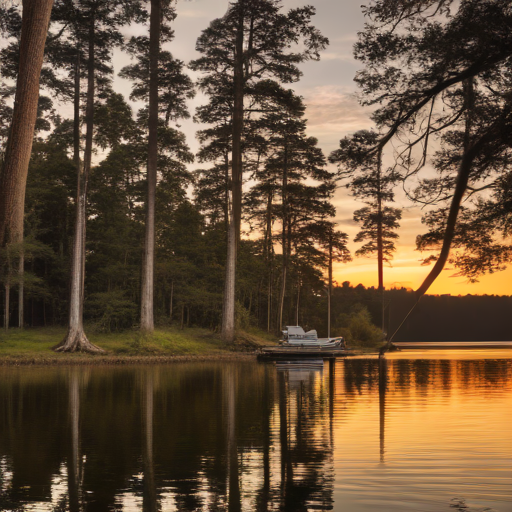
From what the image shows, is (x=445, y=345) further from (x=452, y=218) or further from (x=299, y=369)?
(x=452, y=218)

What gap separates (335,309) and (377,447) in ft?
189

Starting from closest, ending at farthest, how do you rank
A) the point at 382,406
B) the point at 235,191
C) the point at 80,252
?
the point at 382,406 → the point at 80,252 → the point at 235,191

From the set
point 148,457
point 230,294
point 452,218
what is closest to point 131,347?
point 230,294

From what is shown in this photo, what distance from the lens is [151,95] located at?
34.7m

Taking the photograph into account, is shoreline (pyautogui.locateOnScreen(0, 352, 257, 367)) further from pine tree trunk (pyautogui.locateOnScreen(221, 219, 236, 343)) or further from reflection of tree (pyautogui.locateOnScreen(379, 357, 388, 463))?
reflection of tree (pyautogui.locateOnScreen(379, 357, 388, 463))

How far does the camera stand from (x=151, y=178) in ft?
110

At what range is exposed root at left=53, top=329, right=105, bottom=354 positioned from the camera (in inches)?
1169

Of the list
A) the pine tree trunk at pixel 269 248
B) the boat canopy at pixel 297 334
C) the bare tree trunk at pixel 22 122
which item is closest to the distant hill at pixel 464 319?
the pine tree trunk at pixel 269 248

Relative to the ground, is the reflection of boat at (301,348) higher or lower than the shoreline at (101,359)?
higher

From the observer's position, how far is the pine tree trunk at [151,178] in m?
33.0

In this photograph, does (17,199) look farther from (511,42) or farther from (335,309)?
(335,309)

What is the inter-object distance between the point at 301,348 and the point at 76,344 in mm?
10027

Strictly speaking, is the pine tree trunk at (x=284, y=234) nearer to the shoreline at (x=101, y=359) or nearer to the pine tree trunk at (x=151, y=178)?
the pine tree trunk at (x=151, y=178)

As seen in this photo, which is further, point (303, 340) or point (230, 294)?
point (230, 294)
